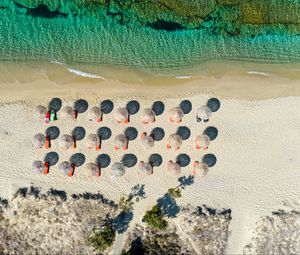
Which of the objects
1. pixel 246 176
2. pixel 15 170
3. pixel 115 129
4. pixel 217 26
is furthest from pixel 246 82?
pixel 15 170

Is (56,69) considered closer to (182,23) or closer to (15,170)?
(15,170)

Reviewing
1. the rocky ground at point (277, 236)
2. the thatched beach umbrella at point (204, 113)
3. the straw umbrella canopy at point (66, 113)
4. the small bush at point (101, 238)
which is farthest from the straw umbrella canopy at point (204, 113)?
the small bush at point (101, 238)

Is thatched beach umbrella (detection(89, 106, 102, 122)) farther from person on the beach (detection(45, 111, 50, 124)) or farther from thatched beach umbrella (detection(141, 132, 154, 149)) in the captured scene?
thatched beach umbrella (detection(141, 132, 154, 149))

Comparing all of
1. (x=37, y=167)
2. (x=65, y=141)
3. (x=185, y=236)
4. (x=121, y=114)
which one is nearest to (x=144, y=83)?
(x=121, y=114)

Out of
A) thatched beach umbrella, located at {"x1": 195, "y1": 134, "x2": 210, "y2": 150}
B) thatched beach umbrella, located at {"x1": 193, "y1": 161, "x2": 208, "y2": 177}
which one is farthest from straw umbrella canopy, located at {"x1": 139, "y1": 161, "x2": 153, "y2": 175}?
thatched beach umbrella, located at {"x1": 195, "y1": 134, "x2": 210, "y2": 150}

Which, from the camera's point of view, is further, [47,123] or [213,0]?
[213,0]

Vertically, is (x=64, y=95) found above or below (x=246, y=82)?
below
